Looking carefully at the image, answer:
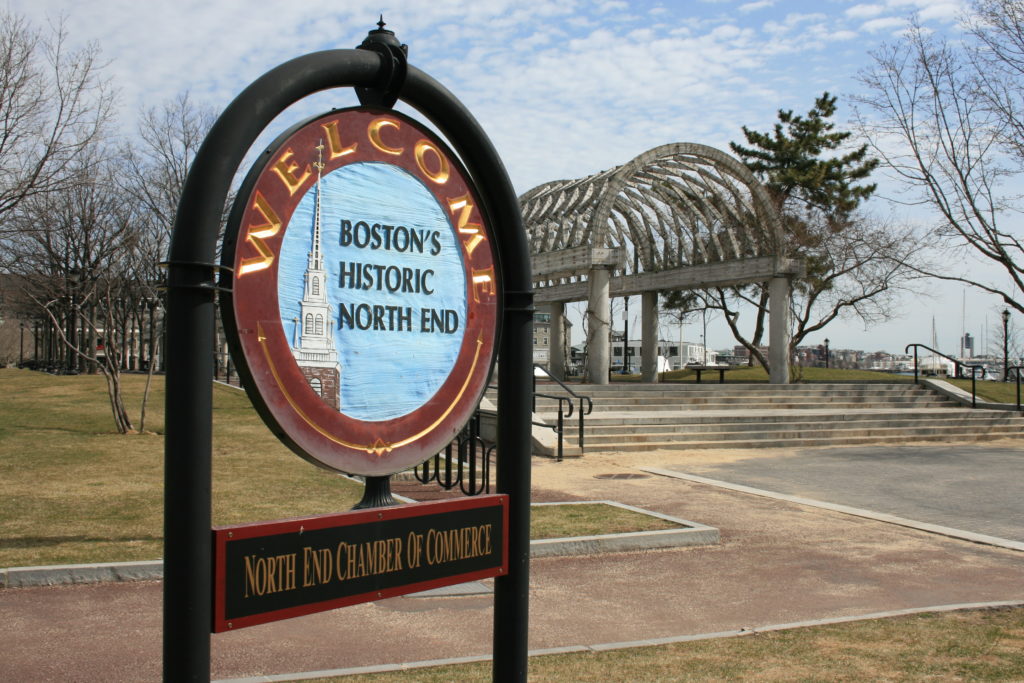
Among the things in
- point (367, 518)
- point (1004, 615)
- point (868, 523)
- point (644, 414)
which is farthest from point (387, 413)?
point (644, 414)

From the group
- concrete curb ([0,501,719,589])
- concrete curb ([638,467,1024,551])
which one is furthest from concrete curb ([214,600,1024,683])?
concrete curb ([638,467,1024,551])

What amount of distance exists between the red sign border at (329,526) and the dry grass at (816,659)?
5.44 ft

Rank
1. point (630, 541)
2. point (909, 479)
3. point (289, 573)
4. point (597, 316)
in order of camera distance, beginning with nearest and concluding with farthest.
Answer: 1. point (289, 573)
2. point (630, 541)
3. point (909, 479)
4. point (597, 316)

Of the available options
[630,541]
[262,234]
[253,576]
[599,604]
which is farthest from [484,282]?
[630,541]

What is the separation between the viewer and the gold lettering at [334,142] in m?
2.83

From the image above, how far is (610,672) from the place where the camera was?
4551 millimetres

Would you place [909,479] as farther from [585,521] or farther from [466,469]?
[585,521]

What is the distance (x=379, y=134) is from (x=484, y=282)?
2.20 feet

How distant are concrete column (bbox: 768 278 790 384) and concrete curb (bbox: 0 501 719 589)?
1772cm

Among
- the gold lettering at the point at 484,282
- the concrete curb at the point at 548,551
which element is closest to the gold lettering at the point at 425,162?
the gold lettering at the point at 484,282

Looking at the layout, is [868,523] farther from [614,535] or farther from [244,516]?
[244,516]

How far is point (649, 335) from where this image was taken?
1219 inches

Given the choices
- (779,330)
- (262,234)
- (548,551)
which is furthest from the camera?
(779,330)

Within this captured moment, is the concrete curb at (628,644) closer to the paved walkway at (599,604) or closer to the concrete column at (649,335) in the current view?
the paved walkway at (599,604)
